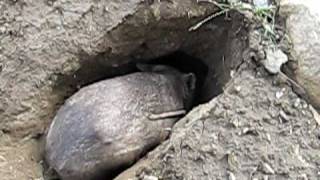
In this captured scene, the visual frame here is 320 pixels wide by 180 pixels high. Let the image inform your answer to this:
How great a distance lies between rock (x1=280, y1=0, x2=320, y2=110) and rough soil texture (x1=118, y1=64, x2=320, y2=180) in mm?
88

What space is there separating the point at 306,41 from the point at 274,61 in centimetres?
16

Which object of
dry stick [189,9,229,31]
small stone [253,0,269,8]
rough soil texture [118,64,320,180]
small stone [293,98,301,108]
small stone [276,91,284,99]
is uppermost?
small stone [253,0,269,8]

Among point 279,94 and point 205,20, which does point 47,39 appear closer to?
point 205,20

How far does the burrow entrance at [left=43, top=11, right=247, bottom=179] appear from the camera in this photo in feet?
11.3

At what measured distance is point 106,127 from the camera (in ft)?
10.4

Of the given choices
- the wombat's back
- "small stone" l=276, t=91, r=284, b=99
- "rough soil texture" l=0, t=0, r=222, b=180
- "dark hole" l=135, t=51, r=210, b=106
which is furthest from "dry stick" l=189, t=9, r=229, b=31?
"small stone" l=276, t=91, r=284, b=99

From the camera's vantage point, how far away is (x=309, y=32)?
315cm

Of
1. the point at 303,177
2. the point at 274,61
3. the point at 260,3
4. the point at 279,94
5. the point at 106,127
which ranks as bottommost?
the point at 303,177

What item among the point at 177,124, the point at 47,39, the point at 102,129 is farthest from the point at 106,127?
the point at 47,39

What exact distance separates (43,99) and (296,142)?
3.94ft

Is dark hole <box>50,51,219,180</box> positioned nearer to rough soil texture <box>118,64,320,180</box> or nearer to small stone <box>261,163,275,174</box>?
rough soil texture <box>118,64,320,180</box>

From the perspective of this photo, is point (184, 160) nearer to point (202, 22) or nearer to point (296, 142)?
point (296, 142)

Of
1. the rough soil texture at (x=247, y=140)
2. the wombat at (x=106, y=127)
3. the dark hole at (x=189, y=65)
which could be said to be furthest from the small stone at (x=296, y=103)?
the dark hole at (x=189, y=65)

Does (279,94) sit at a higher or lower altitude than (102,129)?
higher
